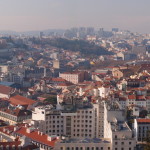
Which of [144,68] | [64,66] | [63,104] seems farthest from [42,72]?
[63,104]

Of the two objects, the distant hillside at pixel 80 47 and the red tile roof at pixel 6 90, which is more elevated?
the red tile roof at pixel 6 90

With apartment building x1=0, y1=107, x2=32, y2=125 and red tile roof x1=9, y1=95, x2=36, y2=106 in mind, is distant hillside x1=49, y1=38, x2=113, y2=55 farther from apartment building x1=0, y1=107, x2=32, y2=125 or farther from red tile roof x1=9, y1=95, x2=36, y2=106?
apartment building x1=0, y1=107, x2=32, y2=125

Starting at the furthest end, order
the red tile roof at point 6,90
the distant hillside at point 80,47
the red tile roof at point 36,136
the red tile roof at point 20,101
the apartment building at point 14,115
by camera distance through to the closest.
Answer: the distant hillside at point 80,47
the red tile roof at point 6,90
the red tile roof at point 20,101
the apartment building at point 14,115
the red tile roof at point 36,136

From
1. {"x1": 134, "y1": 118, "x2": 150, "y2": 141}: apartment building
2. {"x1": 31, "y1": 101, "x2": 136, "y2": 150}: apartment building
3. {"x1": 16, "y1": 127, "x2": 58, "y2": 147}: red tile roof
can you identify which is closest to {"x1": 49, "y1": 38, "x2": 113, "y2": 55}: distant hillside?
{"x1": 31, "y1": 101, "x2": 136, "y2": 150}: apartment building

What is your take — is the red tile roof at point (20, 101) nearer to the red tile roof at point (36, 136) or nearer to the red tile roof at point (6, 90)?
the red tile roof at point (6, 90)

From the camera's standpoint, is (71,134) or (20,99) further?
(20,99)

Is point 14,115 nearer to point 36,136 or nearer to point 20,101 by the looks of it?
point 20,101

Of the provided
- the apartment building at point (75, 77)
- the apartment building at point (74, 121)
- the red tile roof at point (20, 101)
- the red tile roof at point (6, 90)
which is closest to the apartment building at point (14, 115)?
the red tile roof at point (20, 101)

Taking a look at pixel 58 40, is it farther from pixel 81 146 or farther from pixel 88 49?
pixel 81 146

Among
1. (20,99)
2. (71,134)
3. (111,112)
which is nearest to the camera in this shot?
(111,112)
